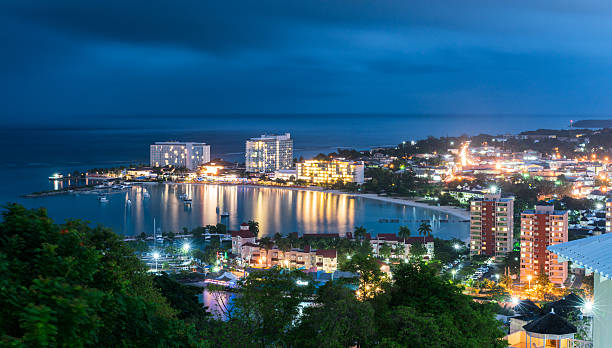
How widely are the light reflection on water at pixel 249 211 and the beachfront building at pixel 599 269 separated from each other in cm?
1037

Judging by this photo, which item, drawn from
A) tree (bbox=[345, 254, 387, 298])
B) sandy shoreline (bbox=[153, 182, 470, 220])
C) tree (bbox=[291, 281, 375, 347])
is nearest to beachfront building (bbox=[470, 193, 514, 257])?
sandy shoreline (bbox=[153, 182, 470, 220])

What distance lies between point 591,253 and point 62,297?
1079 millimetres

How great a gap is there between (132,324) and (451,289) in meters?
2.23

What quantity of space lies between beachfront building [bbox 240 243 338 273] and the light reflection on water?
2822 mm

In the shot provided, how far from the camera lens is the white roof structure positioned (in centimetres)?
123

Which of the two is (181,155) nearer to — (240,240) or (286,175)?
(286,175)

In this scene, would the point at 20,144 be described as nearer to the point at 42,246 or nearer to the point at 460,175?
the point at 460,175

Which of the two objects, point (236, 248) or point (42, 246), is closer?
point (42, 246)

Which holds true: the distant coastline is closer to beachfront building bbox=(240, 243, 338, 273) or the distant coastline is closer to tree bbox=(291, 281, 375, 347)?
beachfront building bbox=(240, 243, 338, 273)

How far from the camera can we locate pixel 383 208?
15.9 meters

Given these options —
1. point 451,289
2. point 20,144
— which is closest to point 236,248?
point 451,289

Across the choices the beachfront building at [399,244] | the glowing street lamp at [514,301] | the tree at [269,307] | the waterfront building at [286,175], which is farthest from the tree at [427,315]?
the waterfront building at [286,175]

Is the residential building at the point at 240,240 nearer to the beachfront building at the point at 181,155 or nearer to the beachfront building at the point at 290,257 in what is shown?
the beachfront building at the point at 290,257

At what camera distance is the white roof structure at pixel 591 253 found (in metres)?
1.23
